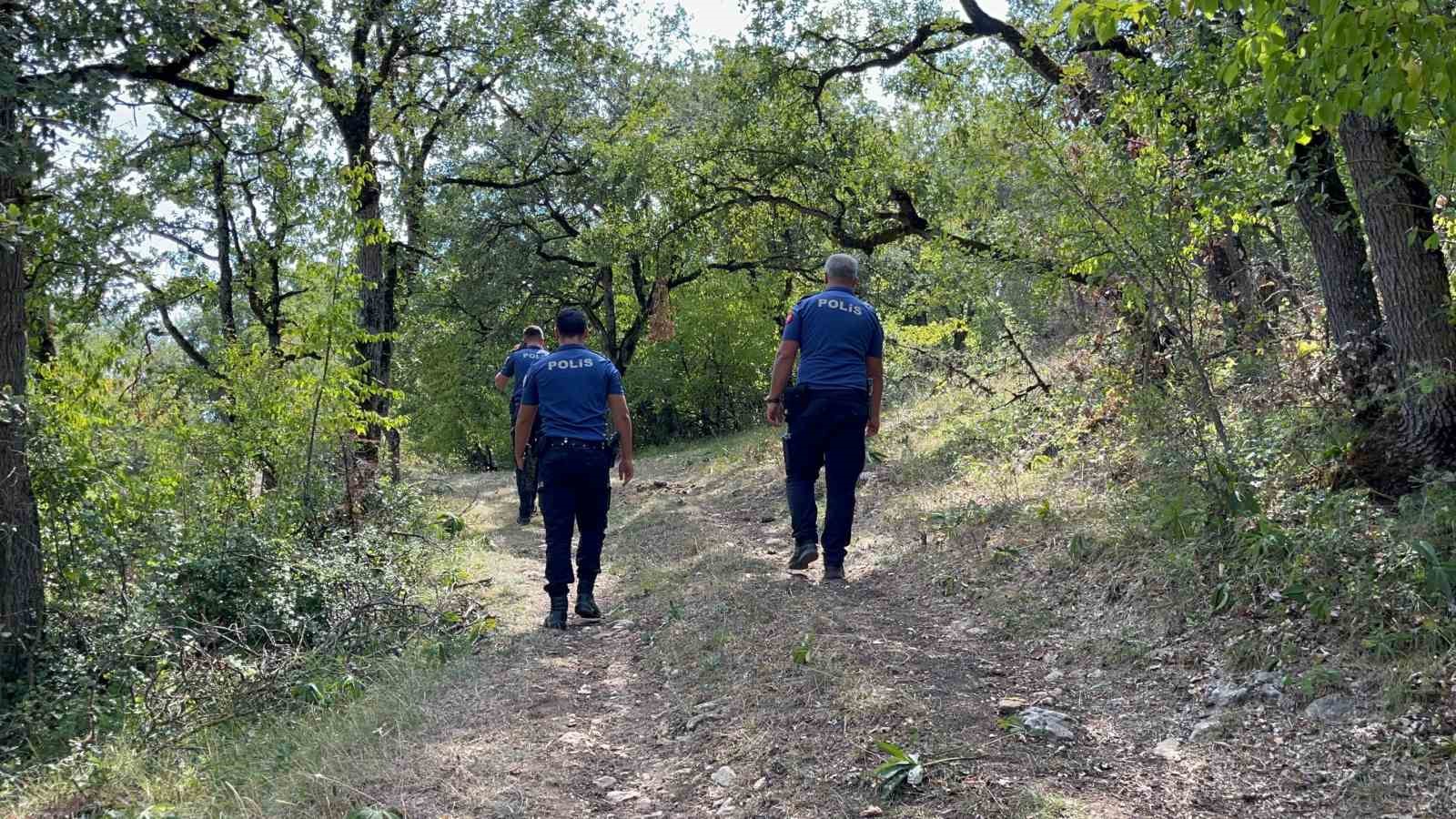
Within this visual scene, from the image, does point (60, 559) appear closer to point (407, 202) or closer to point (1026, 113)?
point (1026, 113)

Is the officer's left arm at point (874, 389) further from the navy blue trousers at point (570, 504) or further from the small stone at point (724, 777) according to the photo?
the small stone at point (724, 777)

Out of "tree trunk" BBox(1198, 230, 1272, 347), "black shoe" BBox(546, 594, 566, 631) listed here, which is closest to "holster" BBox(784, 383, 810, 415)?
"black shoe" BBox(546, 594, 566, 631)

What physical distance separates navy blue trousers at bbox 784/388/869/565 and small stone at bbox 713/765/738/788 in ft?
8.87

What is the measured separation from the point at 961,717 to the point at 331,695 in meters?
3.43

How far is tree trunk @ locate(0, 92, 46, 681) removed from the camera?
6184mm

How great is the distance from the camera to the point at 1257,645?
413cm

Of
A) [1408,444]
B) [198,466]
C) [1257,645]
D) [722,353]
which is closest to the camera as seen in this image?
[1257,645]

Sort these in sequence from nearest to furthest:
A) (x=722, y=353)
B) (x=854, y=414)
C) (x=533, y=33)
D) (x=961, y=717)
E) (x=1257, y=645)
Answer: (x=961, y=717) → (x=1257, y=645) → (x=854, y=414) → (x=533, y=33) → (x=722, y=353)

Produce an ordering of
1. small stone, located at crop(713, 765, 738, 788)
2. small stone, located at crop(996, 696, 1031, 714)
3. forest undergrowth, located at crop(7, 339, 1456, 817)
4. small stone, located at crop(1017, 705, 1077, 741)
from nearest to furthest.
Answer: forest undergrowth, located at crop(7, 339, 1456, 817)
small stone, located at crop(713, 765, 738, 788)
small stone, located at crop(1017, 705, 1077, 741)
small stone, located at crop(996, 696, 1031, 714)

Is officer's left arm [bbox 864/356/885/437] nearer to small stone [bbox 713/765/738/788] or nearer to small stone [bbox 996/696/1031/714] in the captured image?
small stone [bbox 996/696/1031/714]

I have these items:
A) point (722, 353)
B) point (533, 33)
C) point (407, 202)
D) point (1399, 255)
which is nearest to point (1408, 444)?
point (1399, 255)

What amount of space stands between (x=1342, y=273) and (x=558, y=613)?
506cm

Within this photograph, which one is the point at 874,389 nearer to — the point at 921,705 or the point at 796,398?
the point at 796,398

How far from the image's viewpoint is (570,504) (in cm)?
643
